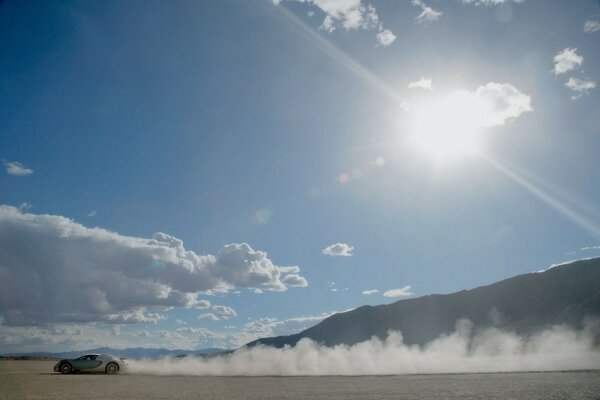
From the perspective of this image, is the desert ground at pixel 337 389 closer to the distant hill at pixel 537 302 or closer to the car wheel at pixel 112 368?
the car wheel at pixel 112 368

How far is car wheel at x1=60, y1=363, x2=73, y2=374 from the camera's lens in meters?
38.0

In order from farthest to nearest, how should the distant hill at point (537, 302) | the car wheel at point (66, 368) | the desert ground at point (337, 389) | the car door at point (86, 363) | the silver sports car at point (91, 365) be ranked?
the distant hill at point (537, 302) → the car door at point (86, 363) → the silver sports car at point (91, 365) → the car wheel at point (66, 368) → the desert ground at point (337, 389)

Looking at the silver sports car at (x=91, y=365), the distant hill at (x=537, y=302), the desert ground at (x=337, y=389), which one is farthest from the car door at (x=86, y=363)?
the distant hill at (x=537, y=302)

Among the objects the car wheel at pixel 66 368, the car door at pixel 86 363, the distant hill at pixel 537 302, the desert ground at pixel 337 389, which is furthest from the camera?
the distant hill at pixel 537 302

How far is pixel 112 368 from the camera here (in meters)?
39.4

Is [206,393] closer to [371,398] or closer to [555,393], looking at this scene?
[371,398]

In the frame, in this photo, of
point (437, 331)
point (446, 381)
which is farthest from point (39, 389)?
point (437, 331)

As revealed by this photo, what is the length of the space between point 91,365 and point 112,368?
5.46ft

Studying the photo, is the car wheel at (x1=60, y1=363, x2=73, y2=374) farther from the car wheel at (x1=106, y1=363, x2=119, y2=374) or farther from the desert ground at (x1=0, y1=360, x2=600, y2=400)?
the desert ground at (x1=0, y1=360, x2=600, y2=400)

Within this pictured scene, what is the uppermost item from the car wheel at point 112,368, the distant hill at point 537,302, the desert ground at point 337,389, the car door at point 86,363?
the distant hill at point 537,302

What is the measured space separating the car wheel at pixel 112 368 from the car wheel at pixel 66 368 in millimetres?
2776

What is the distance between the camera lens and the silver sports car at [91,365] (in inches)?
1513

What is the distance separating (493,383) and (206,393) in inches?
583

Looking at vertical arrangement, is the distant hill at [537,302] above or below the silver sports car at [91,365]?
above
